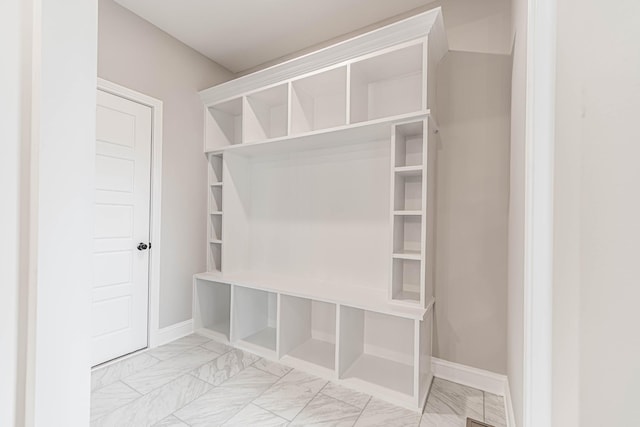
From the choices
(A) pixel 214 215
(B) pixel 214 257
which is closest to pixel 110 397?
(B) pixel 214 257

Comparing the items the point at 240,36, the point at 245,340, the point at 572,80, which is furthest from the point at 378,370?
the point at 240,36

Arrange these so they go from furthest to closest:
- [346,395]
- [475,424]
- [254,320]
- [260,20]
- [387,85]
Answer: [254,320] < [260,20] < [387,85] < [346,395] < [475,424]

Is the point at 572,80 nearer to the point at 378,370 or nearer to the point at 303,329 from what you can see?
the point at 378,370

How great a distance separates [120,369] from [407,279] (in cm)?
239

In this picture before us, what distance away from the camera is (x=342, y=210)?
254 centimetres

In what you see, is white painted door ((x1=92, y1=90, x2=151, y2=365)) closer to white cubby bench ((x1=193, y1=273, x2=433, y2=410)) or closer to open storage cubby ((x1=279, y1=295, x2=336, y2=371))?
white cubby bench ((x1=193, y1=273, x2=433, y2=410))

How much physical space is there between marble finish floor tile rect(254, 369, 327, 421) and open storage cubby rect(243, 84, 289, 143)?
6.93 feet

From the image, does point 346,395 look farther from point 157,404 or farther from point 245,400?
point 157,404

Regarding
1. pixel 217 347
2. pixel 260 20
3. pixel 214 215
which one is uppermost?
pixel 260 20

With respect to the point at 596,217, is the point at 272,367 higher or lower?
lower

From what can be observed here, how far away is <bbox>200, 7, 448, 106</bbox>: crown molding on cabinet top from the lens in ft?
6.00

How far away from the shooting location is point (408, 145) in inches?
88.0

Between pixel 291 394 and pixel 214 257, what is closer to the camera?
pixel 291 394

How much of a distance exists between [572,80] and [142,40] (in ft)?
10.2
